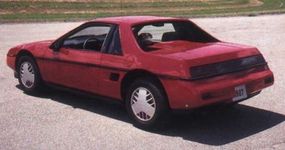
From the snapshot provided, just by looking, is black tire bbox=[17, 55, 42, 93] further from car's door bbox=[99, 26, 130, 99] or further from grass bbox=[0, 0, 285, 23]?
grass bbox=[0, 0, 285, 23]

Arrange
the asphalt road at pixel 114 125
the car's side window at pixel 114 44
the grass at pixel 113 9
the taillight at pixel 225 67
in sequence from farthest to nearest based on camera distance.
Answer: the grass at pixel 113 9 → the car's side window at pixel 114 44 → the taillight at pixel 225 67 → the asphalt road at pixel 114 125

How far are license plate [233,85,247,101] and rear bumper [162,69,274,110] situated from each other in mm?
48

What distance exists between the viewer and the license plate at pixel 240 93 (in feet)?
21.0

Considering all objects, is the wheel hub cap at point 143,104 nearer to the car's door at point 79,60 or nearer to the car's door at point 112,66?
the car's door at point 112,66

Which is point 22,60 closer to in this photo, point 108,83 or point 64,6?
point 108,83

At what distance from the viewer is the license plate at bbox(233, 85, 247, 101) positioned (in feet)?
21.0

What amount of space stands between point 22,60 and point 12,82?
1.03 meters

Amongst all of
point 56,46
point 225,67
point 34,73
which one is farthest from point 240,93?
point 34,73

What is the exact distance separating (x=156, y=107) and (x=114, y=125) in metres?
0.75

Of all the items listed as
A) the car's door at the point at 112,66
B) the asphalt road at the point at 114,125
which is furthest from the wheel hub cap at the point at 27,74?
the car's door at the point at 112,66

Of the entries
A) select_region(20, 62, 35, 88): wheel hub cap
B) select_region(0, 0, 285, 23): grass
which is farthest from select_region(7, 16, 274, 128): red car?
select_region(0, 0, 285, 23): grass

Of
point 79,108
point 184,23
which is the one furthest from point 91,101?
point 184,23

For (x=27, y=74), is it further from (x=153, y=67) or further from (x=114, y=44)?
(x=153, y=67)

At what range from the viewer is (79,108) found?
7672 millimetres
